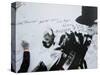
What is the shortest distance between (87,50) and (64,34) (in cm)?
34

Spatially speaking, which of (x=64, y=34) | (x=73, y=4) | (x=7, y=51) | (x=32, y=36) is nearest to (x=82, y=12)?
(x=73, y=4)

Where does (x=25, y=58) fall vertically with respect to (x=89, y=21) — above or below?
below

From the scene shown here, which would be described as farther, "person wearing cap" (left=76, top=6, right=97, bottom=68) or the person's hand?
"person wearing cap" (left=76, top=6, right=97, bottom=68)

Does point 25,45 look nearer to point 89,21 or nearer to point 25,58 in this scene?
point 25,58

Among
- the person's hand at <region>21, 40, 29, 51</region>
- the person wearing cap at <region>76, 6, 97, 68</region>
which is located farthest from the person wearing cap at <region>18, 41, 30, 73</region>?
the person wearing cap at <region>76, 6, 97, 68</region>

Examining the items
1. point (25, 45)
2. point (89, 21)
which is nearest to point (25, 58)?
point (25, 45)

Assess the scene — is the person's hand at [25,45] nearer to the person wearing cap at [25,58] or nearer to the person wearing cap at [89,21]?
the person wearing cap at [25,58]

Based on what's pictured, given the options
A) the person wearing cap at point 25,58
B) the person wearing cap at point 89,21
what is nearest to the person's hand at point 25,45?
the person wearing cap at point 25,58

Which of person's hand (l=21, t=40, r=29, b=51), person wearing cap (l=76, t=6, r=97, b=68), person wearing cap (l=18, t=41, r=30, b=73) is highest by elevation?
person wearing cap (l=76, t=6, r=97, b=68)

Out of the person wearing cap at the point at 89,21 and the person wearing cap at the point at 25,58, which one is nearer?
the person wearing cap at the point at 25,58

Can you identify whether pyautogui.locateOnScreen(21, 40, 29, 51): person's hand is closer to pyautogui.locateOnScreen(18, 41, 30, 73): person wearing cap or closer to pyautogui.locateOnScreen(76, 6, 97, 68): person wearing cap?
pyautogui.locateOnScreen(18, 41, 30, 73): person wearing cap

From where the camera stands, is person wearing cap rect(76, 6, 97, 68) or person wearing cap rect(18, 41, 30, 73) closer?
person wearing cap rect(18, 41, 30, 73)

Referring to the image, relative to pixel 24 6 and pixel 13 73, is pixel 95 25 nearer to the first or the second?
pixel 24 6

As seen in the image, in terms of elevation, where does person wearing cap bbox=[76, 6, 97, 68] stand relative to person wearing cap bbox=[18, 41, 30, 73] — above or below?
above
